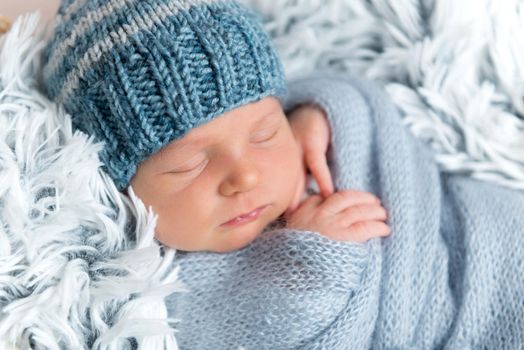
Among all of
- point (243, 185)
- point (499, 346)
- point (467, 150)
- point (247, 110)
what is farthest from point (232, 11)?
point (499, 346)

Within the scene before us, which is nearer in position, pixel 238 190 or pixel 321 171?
pixel 238 190

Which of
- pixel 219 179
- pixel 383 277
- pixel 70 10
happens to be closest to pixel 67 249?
pixel 219 179

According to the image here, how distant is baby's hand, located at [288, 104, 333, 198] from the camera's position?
1.14 m

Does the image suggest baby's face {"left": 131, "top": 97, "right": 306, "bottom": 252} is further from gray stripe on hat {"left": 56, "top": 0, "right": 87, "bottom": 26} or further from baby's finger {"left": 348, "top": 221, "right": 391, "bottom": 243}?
gray stripe on hat {"left": 56, "top": 0, "right": 87, "bottom": 26}

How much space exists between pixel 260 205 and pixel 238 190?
59 millimetres

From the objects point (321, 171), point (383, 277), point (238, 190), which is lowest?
point (383, 277)

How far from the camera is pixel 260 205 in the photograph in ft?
3.43

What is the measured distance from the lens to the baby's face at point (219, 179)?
1.00 m

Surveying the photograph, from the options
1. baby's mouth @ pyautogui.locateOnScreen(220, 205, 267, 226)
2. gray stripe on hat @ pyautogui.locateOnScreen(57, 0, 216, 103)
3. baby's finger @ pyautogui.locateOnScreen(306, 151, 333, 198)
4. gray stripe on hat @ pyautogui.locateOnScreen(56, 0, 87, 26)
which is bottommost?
baby's finger @ pyautogui.locateOnScreen(306, 151, 333, 198)

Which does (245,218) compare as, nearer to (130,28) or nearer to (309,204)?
(309,204)

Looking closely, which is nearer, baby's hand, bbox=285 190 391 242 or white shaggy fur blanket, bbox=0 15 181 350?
white shaggy fur blanket, bbox=0 15 181 350

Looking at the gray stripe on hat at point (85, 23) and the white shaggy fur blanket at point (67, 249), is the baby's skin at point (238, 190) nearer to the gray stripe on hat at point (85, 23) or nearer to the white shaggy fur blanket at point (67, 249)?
the white shaggy fur blanket at point (67, 249)

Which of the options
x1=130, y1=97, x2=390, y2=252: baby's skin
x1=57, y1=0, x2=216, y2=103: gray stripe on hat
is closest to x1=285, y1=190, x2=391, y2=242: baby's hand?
x1=130, y1=97, x2=390, y2=252: baby's skin

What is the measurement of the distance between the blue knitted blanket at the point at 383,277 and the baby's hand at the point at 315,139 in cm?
2
